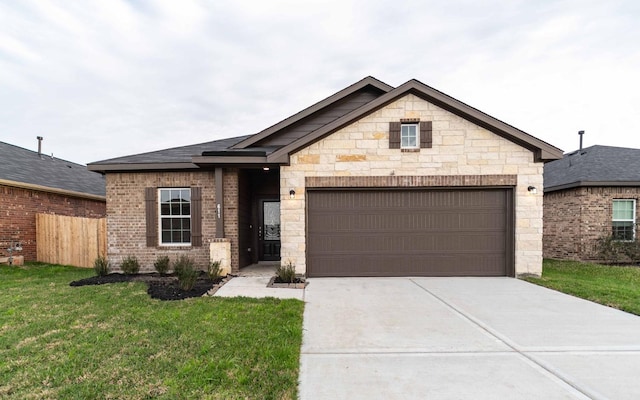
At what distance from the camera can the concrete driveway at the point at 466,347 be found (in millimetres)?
2760

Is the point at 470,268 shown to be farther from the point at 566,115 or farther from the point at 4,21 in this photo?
the point at 566,115

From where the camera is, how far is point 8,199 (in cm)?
998

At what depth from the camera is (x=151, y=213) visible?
27.9ft

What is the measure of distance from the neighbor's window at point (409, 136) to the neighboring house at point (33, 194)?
42.3ft

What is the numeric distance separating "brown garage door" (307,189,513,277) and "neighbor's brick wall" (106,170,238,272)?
305 centimetres

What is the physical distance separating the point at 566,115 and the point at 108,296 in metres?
27.8

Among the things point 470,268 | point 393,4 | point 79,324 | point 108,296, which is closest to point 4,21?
point 108,296

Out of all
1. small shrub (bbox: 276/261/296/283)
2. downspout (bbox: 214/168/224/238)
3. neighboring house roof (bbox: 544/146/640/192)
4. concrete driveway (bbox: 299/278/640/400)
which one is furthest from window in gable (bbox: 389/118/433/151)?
neighboring house roof (bbox: 544/146/640/192)

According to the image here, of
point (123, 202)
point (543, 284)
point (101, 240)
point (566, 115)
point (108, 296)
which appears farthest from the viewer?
point (566, 115)

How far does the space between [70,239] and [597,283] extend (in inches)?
611

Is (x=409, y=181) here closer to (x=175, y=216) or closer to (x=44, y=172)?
(x=175, y=216)

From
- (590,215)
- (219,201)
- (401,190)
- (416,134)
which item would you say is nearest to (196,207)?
(219,201)

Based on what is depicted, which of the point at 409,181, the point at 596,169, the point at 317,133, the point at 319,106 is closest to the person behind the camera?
the point at 317,133

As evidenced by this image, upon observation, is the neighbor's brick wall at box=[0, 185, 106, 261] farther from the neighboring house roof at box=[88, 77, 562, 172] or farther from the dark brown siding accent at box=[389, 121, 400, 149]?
the dark brown siding accent at box=[389, 121, 400, 149]
